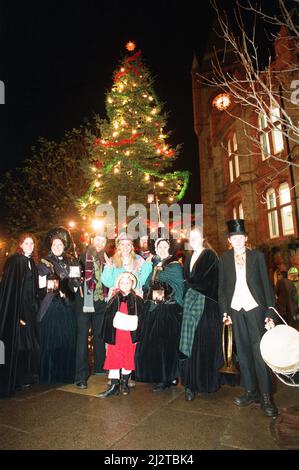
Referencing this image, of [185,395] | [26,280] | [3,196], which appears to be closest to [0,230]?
[3,196]

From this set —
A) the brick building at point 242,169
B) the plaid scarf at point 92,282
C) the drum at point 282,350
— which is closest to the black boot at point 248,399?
the drum at point 282,350

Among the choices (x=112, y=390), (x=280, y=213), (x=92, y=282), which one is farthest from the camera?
(x=280, y=213)

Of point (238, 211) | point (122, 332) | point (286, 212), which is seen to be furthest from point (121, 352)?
point (238, 211)

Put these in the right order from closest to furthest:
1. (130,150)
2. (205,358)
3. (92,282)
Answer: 1. (205,358)
2. (92,282)
3. (130,150)

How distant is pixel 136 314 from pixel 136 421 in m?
1.50

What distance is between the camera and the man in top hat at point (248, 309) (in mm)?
4082

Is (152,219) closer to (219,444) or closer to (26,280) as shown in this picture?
(26,280)

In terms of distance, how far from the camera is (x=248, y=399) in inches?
163

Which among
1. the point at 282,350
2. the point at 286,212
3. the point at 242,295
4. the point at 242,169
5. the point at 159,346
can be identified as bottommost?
the point at 159,346

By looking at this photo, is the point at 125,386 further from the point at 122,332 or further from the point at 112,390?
the point at 122,332

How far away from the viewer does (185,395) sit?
14.5 feet

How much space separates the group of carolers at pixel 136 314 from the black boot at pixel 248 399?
0.01m

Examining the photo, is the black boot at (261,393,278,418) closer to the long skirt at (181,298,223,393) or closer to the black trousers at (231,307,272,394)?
the black trousers at (231,307,272,394)

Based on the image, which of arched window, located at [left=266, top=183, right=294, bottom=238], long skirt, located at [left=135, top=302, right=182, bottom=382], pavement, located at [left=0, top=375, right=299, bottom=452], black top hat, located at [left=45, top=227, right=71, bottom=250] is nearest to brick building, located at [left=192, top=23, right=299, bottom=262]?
arched window, located at [left=266, top=183, right=294, bottom=238]
